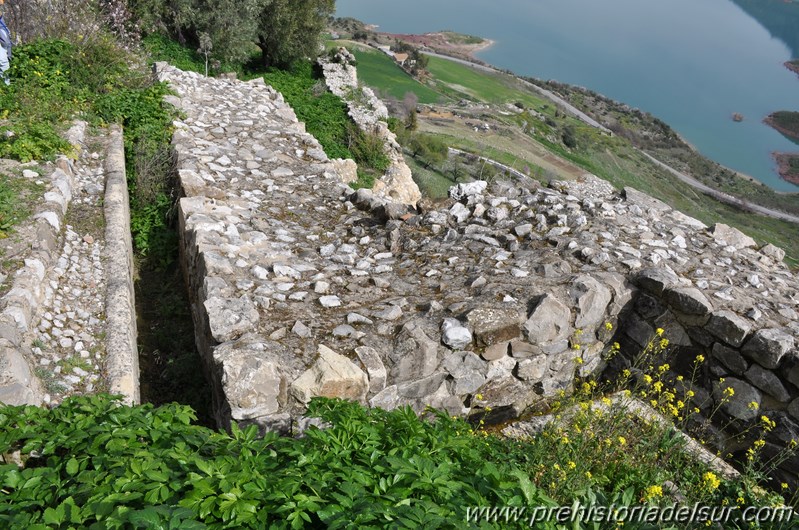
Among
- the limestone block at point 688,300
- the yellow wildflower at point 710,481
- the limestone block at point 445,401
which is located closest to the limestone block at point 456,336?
the limestone block at point 445,401

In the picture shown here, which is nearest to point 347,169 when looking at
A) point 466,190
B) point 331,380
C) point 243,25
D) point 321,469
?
point 466,190

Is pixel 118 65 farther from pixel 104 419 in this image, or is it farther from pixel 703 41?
pixel 703 41

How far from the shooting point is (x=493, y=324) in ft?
13.4

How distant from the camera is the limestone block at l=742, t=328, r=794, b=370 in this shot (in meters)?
4.06

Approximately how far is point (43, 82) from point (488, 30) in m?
88.0

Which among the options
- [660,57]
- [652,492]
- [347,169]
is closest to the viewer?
[652,492]

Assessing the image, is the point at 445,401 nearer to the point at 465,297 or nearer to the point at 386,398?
the point at 386,398

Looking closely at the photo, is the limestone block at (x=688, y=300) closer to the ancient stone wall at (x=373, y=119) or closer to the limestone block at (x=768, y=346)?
the limestone block at (x=768, y=346)

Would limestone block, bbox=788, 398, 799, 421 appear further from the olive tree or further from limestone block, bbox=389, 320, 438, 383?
the olive tree

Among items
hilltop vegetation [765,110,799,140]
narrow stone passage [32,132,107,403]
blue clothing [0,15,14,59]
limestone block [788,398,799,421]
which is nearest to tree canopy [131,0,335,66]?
blue clothing [0,15,14,59]

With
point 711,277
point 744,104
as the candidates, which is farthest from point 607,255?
point 744,104

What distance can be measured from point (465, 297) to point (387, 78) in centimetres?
4059

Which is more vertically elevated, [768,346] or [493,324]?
[768,346]

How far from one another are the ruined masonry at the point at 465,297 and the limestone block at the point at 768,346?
0.4 inches
